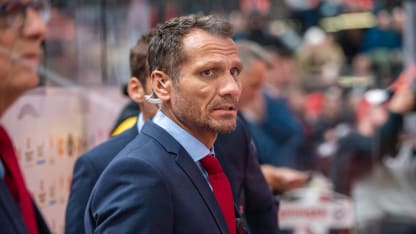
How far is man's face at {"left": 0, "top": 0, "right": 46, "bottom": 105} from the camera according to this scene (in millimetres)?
3400

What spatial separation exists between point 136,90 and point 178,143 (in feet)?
2.92

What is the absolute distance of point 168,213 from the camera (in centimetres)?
238

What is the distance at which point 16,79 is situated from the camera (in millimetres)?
3406

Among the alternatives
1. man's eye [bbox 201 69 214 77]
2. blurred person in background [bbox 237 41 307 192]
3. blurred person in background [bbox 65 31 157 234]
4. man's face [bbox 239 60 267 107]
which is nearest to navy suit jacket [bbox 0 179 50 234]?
blurred person in background [bbox 65 31 157 234]

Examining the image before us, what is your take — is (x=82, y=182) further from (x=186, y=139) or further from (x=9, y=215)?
(x=186, y=139)

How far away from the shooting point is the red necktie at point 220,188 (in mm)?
2623

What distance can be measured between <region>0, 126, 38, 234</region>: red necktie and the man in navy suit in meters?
0.73

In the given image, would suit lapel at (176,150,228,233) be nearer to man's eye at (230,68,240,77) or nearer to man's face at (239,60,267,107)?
man's eye at (230,68,240,77)

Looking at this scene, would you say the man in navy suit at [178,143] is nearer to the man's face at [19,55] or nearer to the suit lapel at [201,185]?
the suit lapel at [201,185]

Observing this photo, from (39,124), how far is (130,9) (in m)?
1.61

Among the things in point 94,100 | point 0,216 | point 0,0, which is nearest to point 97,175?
point 0,216

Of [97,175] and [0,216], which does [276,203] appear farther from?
[0,216]

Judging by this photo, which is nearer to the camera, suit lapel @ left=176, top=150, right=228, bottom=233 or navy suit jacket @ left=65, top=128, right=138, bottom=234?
suit lapel @ left=176, top=150, right=228, bottom=233

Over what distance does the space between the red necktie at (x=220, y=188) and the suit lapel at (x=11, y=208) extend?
2.72 feet
